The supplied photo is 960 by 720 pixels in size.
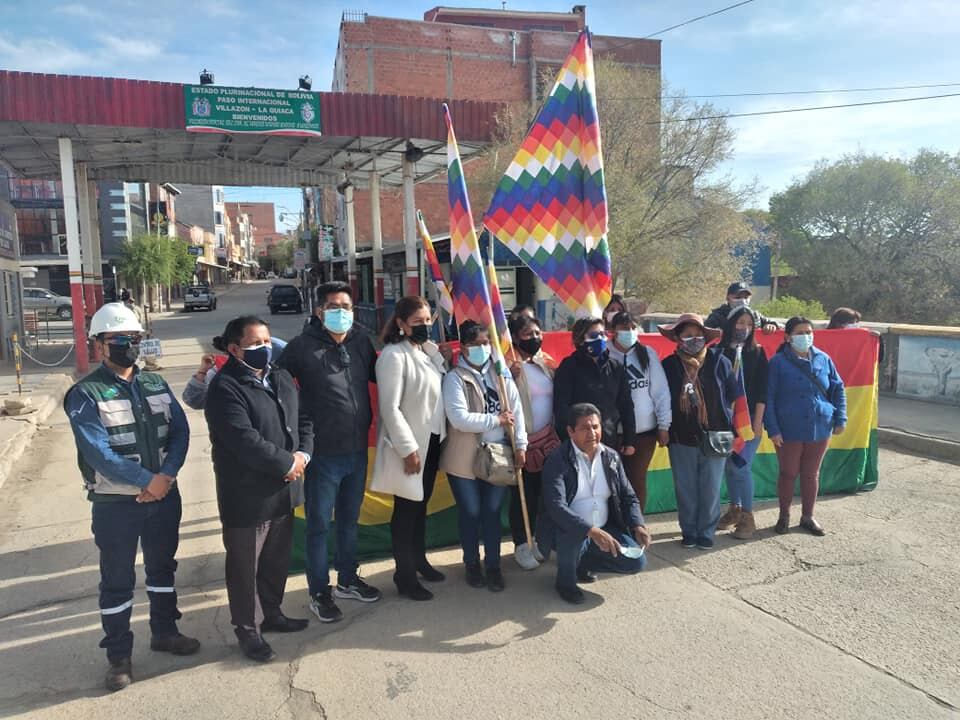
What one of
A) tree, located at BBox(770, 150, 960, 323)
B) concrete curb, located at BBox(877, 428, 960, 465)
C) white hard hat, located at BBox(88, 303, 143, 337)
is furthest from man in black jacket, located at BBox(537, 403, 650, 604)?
tree, located at BBox(770, 150, 960, 323)

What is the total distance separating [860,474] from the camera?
639cm

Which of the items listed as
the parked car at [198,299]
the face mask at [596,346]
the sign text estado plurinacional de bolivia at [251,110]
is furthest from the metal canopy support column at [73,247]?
the parked car at [198,299]

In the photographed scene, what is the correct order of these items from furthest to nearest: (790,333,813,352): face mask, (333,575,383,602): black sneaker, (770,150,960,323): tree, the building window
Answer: (770,150,960,323): tree, the building window, (790,333,813,352): face mask, (333,575,383,602): black sneaker

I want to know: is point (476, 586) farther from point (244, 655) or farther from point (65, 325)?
point (65, 325)

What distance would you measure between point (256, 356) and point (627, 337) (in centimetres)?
259

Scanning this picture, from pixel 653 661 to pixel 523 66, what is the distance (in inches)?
1794

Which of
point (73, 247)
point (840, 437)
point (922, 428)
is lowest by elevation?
point (922, 428)

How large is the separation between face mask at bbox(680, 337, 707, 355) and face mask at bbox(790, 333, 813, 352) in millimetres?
875

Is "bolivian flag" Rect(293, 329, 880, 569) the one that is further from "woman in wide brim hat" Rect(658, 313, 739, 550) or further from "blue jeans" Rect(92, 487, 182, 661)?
"blue jeans" Rect(92, 487, 182, 661)

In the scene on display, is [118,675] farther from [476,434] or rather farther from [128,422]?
[476,434]

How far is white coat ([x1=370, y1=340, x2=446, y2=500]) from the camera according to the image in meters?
4.06

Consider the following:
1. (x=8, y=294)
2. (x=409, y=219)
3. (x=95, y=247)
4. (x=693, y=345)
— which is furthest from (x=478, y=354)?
(x=95, y=247)

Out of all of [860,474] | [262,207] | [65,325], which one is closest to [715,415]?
[860,474]

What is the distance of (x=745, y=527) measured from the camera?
17.2 feet
